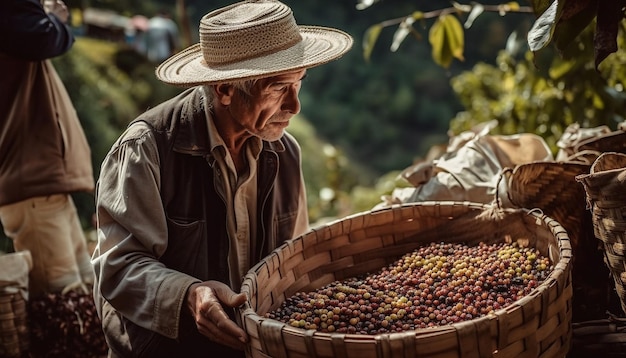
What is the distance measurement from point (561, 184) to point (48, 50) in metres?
2.00

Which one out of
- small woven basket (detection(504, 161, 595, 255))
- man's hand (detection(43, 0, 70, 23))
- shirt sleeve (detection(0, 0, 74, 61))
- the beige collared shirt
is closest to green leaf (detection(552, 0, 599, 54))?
small woven basket (detection(504, 161, 595, 255))

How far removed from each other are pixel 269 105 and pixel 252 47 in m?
0.16

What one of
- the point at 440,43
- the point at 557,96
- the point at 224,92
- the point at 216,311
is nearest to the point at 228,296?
the point at 216,311

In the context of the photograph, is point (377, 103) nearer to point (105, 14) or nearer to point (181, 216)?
point (105, 14)

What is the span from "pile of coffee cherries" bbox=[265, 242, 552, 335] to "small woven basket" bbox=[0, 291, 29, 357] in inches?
59.2

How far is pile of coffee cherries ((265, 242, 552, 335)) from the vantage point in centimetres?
→ 173

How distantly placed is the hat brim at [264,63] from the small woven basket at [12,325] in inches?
54.1

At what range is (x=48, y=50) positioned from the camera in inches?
117

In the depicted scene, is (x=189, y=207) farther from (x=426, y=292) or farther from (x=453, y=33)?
(x=453, y=33)

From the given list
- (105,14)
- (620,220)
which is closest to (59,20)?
(620,220)

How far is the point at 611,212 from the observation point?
169 centimetres

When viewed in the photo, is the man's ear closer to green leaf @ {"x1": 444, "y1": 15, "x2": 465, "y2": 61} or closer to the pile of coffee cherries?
the pile of coffee cherries

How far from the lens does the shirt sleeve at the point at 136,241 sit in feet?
5.83

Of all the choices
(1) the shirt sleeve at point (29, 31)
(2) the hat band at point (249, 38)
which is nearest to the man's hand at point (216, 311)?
(2) the hat band at point (249, 38)
